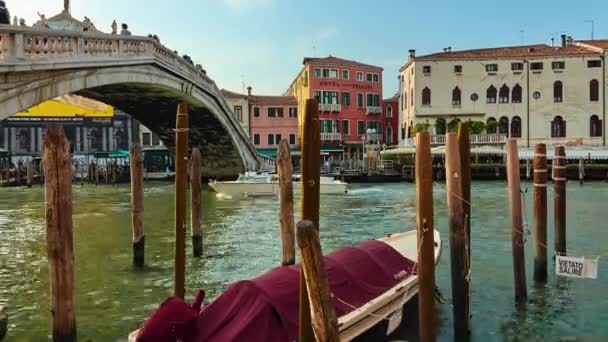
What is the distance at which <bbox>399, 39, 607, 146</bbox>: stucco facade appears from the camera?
31.3 m

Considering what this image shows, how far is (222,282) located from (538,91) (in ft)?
92.0

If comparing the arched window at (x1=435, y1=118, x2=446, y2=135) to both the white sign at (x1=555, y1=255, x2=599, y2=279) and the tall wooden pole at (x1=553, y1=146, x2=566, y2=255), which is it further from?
the white sign at (x1=555, y1=255, x2=599, y2=279)

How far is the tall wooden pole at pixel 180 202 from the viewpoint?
219 inches

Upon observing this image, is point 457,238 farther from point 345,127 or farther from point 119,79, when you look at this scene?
Answer: point 345,127

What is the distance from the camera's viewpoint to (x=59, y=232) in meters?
4.65

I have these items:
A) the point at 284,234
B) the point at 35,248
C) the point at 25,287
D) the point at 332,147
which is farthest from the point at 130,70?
the point at 332,147

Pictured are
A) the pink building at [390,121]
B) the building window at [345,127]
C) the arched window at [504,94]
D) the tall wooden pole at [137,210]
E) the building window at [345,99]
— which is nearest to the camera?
the tall wooden pole at [137,210]

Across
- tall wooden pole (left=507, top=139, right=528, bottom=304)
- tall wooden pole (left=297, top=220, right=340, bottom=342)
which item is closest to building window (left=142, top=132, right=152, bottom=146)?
tall wooden pole (left=507, top=139, right=528, bottom=304)

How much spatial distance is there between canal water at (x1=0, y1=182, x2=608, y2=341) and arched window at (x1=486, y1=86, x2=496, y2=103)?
50.4ft

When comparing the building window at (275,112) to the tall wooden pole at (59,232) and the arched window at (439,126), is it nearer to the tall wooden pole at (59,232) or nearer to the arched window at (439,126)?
the arched window at (439,126)

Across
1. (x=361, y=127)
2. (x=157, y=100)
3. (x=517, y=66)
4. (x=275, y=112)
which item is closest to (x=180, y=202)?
(x=157, y=100)

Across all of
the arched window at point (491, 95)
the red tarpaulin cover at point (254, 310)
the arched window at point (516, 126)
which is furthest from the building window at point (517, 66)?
the red tarpaulin cover at point (254, 310)

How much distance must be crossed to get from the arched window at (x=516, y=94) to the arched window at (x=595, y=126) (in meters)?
3.57

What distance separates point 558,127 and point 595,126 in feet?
5.57
